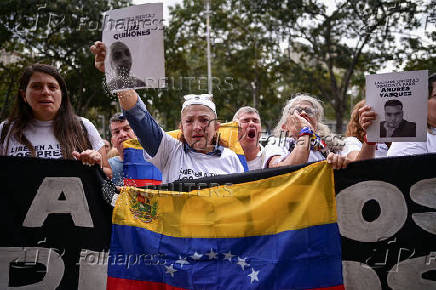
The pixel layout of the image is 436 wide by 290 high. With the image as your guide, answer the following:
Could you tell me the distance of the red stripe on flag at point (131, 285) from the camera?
282cm

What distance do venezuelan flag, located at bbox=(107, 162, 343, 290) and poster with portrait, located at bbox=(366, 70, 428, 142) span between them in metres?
0.42

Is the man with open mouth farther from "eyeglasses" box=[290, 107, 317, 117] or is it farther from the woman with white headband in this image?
the woman with white headband

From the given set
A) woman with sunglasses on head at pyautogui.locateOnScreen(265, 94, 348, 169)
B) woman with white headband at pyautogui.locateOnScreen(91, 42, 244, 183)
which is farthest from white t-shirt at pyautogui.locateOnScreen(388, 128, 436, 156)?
woman with white headband at pyautogui.locateOnScreen(91, 42, 244, 183)

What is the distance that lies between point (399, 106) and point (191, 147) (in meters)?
1.43

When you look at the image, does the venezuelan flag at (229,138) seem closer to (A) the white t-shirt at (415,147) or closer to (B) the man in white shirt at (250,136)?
(B) the man in white shirt at (250,136)

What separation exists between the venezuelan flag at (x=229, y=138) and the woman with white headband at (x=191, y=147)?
7.3 inches

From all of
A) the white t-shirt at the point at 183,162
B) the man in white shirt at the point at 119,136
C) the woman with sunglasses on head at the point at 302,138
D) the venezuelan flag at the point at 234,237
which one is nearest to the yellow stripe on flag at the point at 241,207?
the venezuelan flag at the point at 234,237

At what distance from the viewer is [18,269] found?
2.89 m

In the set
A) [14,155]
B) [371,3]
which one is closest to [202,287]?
[14,155]

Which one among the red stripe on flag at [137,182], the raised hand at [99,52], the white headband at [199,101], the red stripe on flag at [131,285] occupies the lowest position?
the red stripe on flag at [131,285]

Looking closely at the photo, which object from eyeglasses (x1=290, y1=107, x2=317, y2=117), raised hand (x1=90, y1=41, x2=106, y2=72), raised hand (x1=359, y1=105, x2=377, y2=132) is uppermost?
raised hand (x1=90, y1=41, x2=106, y2=72)

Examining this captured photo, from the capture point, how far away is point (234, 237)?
108 inches

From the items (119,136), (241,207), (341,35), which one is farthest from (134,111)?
(341,35)

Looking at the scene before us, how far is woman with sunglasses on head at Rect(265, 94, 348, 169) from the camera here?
319 centimetres
